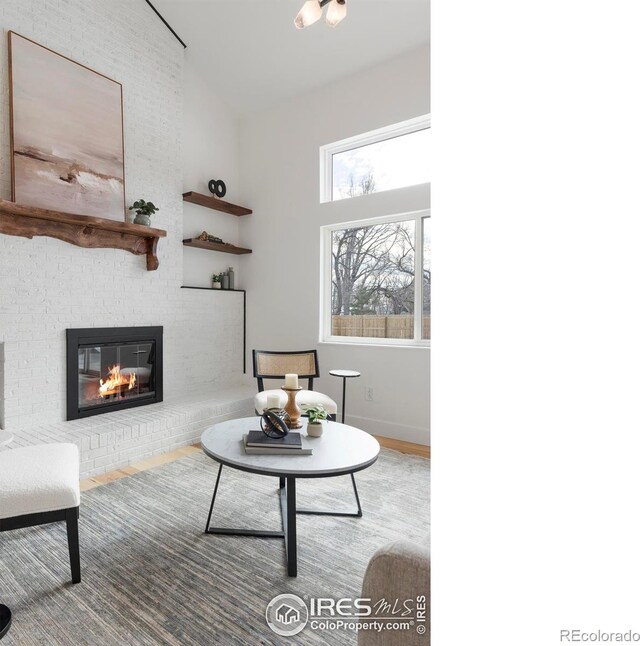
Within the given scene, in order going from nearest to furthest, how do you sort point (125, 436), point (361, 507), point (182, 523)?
point (182, 523), point (361, 507), point (125, 436)

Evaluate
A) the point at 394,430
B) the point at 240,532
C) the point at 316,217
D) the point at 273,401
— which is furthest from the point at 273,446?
the point at 316,217

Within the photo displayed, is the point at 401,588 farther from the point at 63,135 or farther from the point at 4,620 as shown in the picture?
the point at 63,135

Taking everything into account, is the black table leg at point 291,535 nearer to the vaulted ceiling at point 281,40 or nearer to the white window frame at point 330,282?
the white window frame at point 330,282

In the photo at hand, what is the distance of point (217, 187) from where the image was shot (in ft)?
13.7

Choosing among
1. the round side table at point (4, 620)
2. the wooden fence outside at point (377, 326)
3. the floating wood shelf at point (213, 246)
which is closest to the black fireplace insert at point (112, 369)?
the floating wood shelf at point (213, 246)

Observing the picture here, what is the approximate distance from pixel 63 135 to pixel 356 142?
2.39 metres

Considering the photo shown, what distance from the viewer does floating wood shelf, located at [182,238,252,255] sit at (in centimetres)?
390

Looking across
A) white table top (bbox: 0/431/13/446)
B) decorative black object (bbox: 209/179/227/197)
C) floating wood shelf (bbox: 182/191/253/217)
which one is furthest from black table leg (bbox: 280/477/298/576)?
decorative black object (bbox: 209/179/227/197)

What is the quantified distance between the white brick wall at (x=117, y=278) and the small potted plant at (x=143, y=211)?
114 millimetres

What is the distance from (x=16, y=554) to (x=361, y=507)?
5.30ft

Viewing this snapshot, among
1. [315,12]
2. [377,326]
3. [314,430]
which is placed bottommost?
[314,430]

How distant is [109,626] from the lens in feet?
4.45
